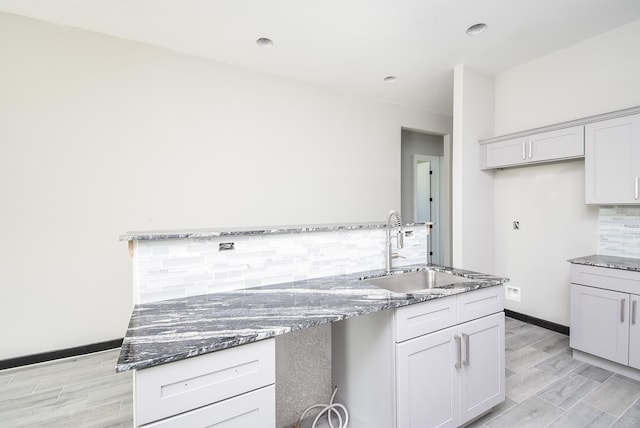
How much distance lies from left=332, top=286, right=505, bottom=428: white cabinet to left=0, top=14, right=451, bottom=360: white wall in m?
2.16

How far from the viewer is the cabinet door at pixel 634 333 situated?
2.17 m

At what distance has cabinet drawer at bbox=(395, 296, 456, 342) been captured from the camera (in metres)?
1.44

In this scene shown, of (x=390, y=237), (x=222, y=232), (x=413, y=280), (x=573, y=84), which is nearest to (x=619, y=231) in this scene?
(x=573, y=84)

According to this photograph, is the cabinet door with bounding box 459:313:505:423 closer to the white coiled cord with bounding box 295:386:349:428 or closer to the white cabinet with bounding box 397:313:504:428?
the white cabinet with bounding box 397:313:504:428

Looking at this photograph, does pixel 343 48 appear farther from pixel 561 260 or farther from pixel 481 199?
pixel 561 260

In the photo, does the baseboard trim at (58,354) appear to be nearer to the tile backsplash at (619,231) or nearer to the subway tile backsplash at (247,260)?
the subway tile backsplash at (247,260)

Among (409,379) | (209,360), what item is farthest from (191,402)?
(409,379)

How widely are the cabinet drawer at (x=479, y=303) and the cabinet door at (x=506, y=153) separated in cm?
187

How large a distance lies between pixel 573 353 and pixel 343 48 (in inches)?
139

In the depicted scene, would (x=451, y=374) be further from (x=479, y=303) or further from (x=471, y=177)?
(x=471, y=177)

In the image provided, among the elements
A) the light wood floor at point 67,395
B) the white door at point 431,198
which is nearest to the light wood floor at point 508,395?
the light wood floor at point 67,395

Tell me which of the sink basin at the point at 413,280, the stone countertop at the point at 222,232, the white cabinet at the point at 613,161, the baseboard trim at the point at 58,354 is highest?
the white cabinet at the point at 613,161

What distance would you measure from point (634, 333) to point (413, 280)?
1.72 meters

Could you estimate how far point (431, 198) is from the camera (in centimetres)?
572
